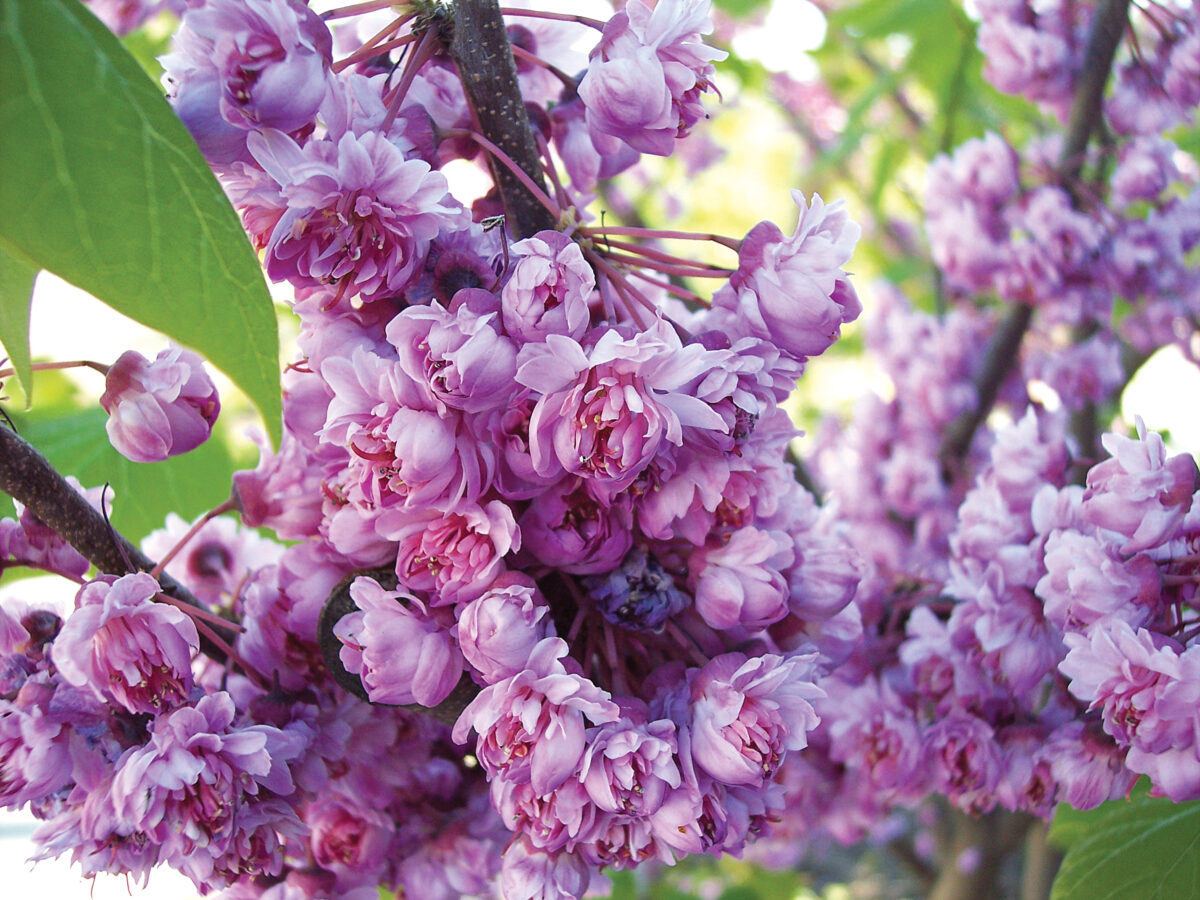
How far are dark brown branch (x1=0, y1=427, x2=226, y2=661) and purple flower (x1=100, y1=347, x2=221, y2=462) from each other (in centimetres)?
4

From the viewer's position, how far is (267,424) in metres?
0.44

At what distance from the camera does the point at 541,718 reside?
541 mm

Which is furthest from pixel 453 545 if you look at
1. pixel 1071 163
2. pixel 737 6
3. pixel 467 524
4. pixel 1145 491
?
pixel 737 6

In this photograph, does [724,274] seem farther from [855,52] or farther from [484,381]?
[855,52]

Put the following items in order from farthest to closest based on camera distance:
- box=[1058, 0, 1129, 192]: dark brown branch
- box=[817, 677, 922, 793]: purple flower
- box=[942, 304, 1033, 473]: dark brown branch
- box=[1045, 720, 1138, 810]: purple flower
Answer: box=[942, 304, 1033, 473]: dark brown branch → box=[1058, 0, 1129, 192]: dark brown branch → box=[817, 677, 922, 793]: purple flower → box=[1045, 720, 1138, 810]: purple flower

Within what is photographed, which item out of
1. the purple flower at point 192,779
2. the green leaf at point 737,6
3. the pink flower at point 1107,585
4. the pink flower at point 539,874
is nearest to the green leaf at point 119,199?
the purple flower at point 192,779

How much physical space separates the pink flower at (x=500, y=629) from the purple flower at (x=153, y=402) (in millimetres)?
220

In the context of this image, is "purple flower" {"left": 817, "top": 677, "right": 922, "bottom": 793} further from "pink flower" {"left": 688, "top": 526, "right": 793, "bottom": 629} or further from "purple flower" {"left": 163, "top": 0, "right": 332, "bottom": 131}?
"purple flower" {"left": 163, "top": 0, "right": 332, "bottom": 131}

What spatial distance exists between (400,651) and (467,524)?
8 cm

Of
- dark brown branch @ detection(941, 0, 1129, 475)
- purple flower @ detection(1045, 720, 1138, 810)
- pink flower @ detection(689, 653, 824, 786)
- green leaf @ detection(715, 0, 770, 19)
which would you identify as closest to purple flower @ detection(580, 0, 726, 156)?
pink flower @ detection(689, 653, 824, 786)

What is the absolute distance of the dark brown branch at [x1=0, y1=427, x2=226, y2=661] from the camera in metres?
0.56

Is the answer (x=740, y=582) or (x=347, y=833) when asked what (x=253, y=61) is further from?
(x=347, y=833)

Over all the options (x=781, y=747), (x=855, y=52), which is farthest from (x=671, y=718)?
(x=855, y=52)

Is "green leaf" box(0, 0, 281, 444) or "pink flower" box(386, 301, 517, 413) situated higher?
"green leaf" box(0, 0, 281, 444)
